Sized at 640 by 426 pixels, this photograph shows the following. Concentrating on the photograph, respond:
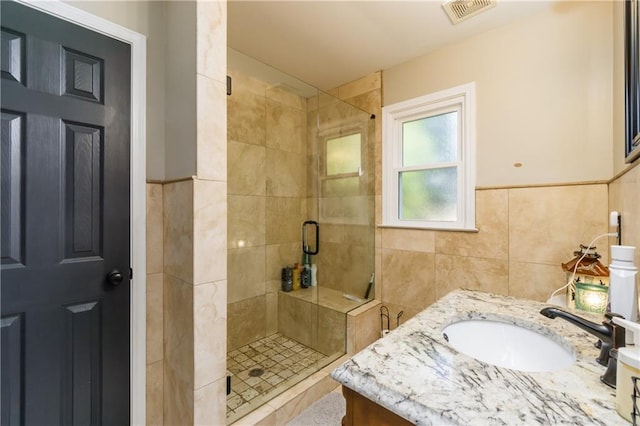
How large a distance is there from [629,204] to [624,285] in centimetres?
52

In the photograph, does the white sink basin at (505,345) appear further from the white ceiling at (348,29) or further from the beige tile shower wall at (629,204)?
the white ceiling at (348,29)

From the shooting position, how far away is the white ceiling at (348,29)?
171 cm

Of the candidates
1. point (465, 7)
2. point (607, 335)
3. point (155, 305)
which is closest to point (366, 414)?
point (607, 335)

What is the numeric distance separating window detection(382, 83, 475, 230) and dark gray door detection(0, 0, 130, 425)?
196 cm

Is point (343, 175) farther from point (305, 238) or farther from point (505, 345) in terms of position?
point (505, 345)

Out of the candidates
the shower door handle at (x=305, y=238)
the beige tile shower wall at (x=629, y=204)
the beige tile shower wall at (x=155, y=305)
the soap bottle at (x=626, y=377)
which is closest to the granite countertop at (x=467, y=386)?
the soap bottle at (x=626, y=377)

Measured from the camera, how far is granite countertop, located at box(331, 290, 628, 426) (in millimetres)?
547

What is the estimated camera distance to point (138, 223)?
138 cm

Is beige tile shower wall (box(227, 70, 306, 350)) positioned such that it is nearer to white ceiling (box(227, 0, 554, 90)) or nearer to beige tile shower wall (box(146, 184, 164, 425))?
white ceiling (box(227, 0, 554, 90))

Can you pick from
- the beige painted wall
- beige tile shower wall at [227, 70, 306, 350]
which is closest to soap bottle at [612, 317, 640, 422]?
the beige painted wall

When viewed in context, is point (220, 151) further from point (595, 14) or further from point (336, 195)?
point (595, 14)

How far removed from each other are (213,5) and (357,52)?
1.28 m

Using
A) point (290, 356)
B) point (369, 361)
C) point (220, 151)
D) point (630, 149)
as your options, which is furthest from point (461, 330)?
point (290, 356)

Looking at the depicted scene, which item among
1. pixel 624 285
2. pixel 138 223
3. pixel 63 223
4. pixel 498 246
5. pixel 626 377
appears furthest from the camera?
pixel 498 246
